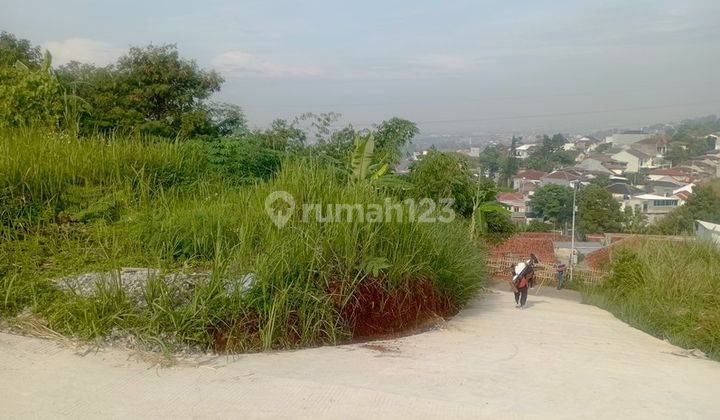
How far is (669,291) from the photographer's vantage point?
9.85 meters

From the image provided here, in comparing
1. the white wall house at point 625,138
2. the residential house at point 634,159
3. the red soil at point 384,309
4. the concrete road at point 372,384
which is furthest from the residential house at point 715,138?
the red soil at point 384,309

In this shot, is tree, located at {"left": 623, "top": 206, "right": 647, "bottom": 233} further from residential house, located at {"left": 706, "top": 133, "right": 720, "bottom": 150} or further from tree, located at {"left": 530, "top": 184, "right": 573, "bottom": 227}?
residential house, located at {"left": 706, "top": 133, "right": 720, "bottom": 150}

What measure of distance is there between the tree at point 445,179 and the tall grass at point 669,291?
482 centimetres

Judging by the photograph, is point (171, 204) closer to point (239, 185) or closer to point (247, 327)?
point (239, 185)

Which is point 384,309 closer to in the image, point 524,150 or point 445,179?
point 445,179

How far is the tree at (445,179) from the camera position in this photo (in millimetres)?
16312

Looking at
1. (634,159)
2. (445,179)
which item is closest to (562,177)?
(634,159)

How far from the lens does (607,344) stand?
652 centimetres

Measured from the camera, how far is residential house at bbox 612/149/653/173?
4369 cm

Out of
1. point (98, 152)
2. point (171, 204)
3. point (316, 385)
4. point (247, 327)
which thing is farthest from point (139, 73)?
point (316, 385)

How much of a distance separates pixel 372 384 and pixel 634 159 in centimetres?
4656

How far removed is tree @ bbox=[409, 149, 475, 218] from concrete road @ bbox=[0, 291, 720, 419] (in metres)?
10.3

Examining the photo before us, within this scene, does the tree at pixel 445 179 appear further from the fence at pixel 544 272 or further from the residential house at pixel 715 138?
the residential house at pixel 715 138

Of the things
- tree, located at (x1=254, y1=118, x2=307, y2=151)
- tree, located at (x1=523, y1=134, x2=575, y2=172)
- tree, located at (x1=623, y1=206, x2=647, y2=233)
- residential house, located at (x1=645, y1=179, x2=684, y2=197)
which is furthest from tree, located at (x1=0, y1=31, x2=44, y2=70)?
tree, located at (x1=523, y1=134, x2=575, y2=172)
